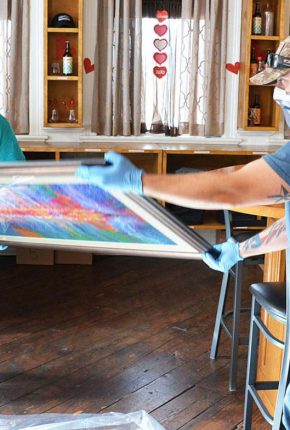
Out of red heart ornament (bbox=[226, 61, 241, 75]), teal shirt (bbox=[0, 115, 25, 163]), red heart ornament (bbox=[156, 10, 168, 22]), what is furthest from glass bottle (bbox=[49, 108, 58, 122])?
teal shirt (bbox=[0, 115, 25, 163])

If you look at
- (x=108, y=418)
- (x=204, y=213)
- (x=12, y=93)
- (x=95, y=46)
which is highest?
(x=95, y=46)

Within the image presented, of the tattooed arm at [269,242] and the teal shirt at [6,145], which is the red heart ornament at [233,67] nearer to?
the teal shirt at [6,145]

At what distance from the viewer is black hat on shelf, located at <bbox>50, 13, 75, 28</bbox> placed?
572 centimetres

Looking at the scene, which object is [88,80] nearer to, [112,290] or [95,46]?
[95,46]

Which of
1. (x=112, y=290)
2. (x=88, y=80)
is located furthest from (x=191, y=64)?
(x=112, y=290)

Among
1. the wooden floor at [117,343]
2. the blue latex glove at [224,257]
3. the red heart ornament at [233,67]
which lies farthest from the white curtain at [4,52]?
the blue latex glove at [224,257]

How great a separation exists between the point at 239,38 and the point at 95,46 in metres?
1.19

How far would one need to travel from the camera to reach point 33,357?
12.9 feet

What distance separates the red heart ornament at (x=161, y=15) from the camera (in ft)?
19.4

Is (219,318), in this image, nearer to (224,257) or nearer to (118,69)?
(224,257)

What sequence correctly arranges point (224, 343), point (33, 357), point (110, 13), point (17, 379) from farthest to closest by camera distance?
point (110, 13) → point (224, 343) → point (33, 357) → point (17, 379)

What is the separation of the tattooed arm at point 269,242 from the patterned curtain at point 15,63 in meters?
3.86

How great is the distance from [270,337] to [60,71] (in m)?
3.75

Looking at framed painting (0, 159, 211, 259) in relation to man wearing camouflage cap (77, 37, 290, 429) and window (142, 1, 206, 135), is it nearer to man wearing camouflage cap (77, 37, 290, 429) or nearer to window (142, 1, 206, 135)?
man wearing camouflage cap (77, 37, 290, 429)
